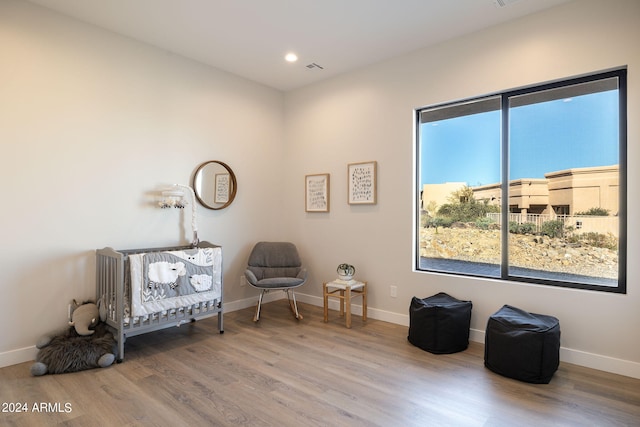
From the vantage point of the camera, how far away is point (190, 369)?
104 inches

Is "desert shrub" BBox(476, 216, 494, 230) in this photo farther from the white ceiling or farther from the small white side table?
the white ceiling

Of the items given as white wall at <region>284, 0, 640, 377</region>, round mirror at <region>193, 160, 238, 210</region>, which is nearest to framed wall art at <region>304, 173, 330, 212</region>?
white wall at <region>284, 0, 640, 377</region>

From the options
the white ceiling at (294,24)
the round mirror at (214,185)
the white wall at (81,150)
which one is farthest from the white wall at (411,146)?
the white wall at (81,150)

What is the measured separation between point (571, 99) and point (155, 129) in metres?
3.75

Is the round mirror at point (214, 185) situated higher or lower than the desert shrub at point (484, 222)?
higher

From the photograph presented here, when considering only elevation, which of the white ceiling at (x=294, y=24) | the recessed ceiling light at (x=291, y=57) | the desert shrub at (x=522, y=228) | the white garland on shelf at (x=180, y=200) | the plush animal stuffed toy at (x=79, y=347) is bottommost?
the plush animal stuffed toy at (x=79, y=347)

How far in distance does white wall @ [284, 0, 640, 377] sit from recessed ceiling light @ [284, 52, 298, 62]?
0.66m

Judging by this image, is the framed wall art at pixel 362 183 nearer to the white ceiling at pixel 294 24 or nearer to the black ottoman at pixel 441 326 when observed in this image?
the white ceiling at pixel 294 24

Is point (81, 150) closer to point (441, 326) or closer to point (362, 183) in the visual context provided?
point (362, 183)

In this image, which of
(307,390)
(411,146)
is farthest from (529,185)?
(307,390)

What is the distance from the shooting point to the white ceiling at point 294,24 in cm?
280

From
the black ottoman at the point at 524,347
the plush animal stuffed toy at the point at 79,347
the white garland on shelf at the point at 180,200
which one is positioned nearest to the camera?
the black ottoman at the point at 524,347

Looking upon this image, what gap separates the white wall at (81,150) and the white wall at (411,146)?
1.16 meters

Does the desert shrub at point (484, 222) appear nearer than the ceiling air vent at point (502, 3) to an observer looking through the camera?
No
